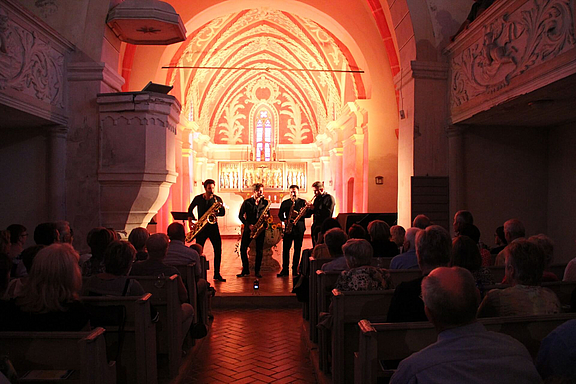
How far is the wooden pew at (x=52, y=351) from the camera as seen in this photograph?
2.13 metres

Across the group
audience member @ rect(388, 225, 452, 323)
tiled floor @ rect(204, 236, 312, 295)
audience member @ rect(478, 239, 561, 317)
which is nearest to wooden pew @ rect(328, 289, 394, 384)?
audience member @ rect(388, 225, 452, 323)

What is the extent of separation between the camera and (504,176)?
7430 millimetres

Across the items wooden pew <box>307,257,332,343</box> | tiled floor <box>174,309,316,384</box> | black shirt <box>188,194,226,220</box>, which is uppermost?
black shirt <box>188,194,226,220</box>

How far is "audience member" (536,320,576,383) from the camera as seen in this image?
1680mm

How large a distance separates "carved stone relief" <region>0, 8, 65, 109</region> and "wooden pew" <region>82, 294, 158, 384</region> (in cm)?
358

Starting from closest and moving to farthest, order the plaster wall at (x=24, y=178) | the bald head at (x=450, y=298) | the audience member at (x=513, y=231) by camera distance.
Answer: the bald head at (x=450, y=298)
the audience member at (x=513, y=231)
the plaster wall at (x=24, y=178)

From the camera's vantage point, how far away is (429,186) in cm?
728

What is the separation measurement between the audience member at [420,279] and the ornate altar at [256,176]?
59.9 feet

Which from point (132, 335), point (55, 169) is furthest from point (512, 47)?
point (55, 169)

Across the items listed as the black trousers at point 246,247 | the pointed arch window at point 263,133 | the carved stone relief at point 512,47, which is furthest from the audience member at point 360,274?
the pointed arch window at point 263,133

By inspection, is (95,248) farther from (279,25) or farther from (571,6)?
(279,25)

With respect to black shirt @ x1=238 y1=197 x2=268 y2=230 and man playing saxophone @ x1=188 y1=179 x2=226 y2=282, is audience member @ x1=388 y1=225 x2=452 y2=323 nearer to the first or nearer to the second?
man playing saxophone @ x1=188 y1=179 x2=226 y2=282

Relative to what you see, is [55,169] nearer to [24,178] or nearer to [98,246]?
[24,178]

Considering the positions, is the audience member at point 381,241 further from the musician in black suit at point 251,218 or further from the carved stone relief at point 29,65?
the carved stone relief at point 29,65
